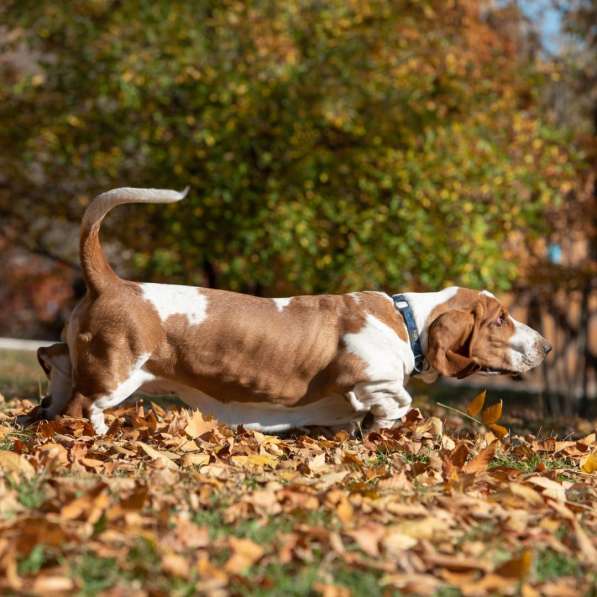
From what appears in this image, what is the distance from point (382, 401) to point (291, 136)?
5285 mm

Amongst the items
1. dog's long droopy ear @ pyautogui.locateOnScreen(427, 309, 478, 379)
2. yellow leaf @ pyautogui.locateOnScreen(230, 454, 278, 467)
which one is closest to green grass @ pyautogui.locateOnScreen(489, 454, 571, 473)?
dog's long droopy ear @ pyautogui.locateOnScreen(427, 309, 478, 379)

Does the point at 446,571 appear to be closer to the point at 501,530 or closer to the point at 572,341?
the point at 501,530

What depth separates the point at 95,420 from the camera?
4898 mm

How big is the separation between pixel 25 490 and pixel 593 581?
2012 mm

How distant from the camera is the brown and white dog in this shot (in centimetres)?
480

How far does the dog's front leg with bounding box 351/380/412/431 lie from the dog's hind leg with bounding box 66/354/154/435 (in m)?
1.17

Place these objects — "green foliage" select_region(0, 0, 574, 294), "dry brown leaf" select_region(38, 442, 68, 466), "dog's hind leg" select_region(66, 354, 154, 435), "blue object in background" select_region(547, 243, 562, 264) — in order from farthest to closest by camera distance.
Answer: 1. "blue object in background" select_region(547, 243, 562, 264)
2. "green foliage" select_region(0, 0, 574, 294)
3. "dog's hind leg" select_region(66, 354, 154, 435)
4. "dry brown leaf" select_region(38, 442, 68, 466)

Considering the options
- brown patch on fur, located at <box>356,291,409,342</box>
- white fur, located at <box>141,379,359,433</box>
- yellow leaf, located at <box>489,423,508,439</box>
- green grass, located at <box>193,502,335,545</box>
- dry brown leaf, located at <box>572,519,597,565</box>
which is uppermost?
brown patch on fur, located at <box>356,291,409,342</box>

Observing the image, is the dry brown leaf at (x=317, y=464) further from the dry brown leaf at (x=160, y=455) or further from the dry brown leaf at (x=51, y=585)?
the dry brown leaf at (x=51, y=585)

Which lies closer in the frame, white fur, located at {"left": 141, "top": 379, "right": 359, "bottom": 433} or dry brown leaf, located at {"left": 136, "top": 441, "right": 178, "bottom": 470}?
dry brown leaf, located at {"left": 136, "top": 441, "right": 178, "bottom": 470}

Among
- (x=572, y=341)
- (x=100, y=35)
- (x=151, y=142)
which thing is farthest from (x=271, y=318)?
(x=572, y=341)

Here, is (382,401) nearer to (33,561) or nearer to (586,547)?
(586,547)

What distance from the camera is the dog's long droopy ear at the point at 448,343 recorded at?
5176 millimetres

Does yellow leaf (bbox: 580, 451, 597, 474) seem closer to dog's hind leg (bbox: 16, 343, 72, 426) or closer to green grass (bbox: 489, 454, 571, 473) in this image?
green grass (bbox: 489, 454, 571, 473)
